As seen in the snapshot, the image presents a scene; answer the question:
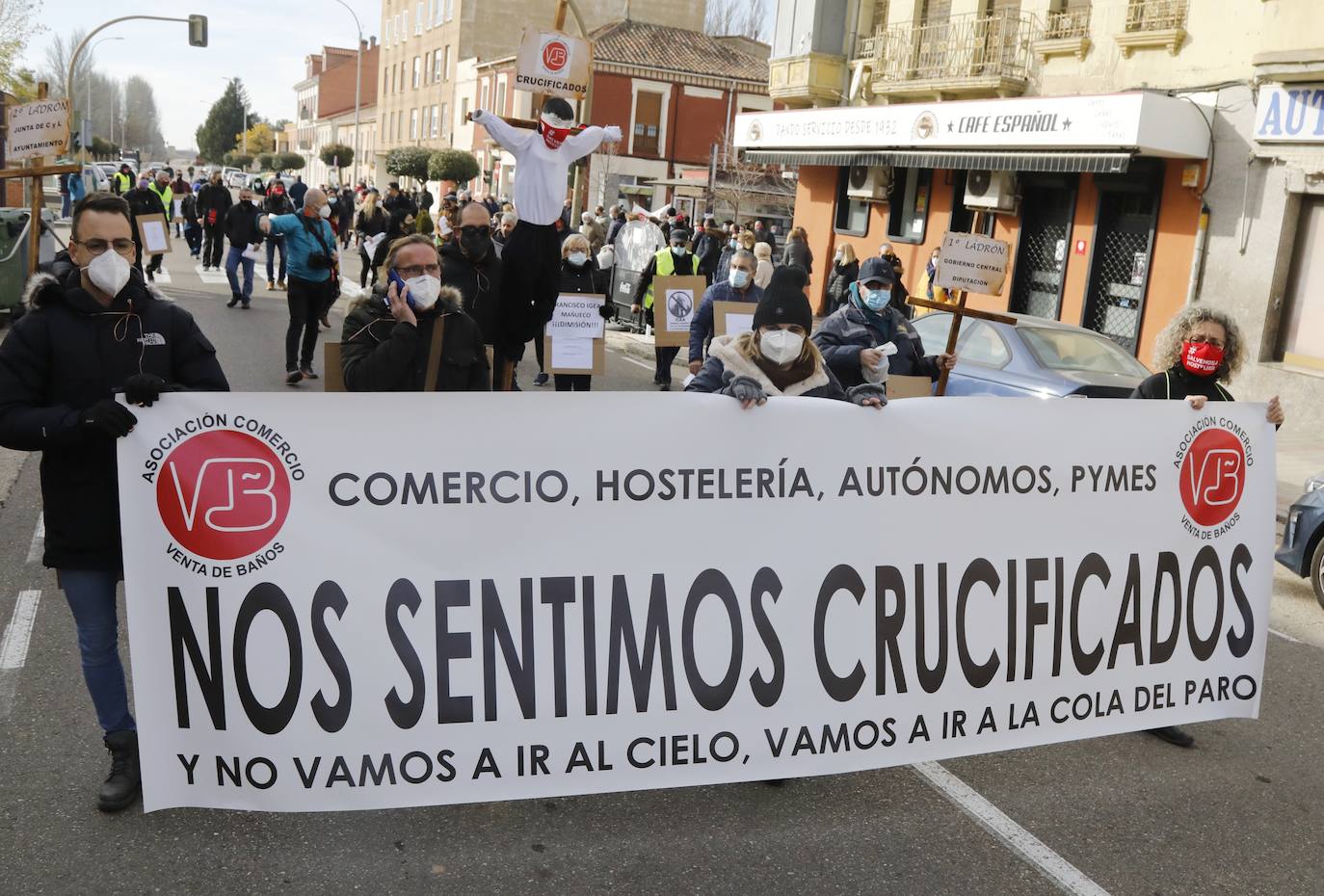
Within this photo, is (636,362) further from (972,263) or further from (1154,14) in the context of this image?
(972,263)

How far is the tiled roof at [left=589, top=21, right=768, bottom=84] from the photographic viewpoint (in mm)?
50791

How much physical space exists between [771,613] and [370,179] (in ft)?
259

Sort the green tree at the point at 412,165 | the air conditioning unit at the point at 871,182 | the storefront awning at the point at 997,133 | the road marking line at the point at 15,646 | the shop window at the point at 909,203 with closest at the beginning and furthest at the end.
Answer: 1. the road marking line at the point at 15,646
2. the storefront awning at the point at 997,133
3. the shop window at the point at 909,203
4. the air conditioning unit at the point at 871,182
5. the green tree at the point at 412,165

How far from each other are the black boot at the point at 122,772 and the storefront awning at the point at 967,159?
14727mm

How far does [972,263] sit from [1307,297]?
33.8 ft

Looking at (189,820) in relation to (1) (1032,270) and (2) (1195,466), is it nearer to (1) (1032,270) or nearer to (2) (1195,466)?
(2) (1195,466)

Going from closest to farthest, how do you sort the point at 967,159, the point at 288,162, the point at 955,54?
1. the point at 967,159
2. the point at 955,54
3. the point at 288,162

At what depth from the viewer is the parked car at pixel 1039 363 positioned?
31.4ft

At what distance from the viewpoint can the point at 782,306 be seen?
4.45 m

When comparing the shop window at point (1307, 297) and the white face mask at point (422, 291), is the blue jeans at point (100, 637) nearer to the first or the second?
the white face mask at point (422, 291)

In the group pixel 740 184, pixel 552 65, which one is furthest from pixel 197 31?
pixel 552 65

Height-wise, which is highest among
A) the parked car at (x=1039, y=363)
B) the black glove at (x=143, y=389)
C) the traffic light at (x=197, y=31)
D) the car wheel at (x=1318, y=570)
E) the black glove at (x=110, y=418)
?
the traffic light at (x=197, y=31)

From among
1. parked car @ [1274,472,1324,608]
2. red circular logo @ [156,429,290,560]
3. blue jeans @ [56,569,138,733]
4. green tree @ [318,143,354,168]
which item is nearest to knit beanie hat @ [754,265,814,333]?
red circular logo @ [156,429,290,560]

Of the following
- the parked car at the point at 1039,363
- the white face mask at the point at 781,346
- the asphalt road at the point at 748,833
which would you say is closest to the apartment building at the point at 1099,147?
the parked car at the point at 1039,363
